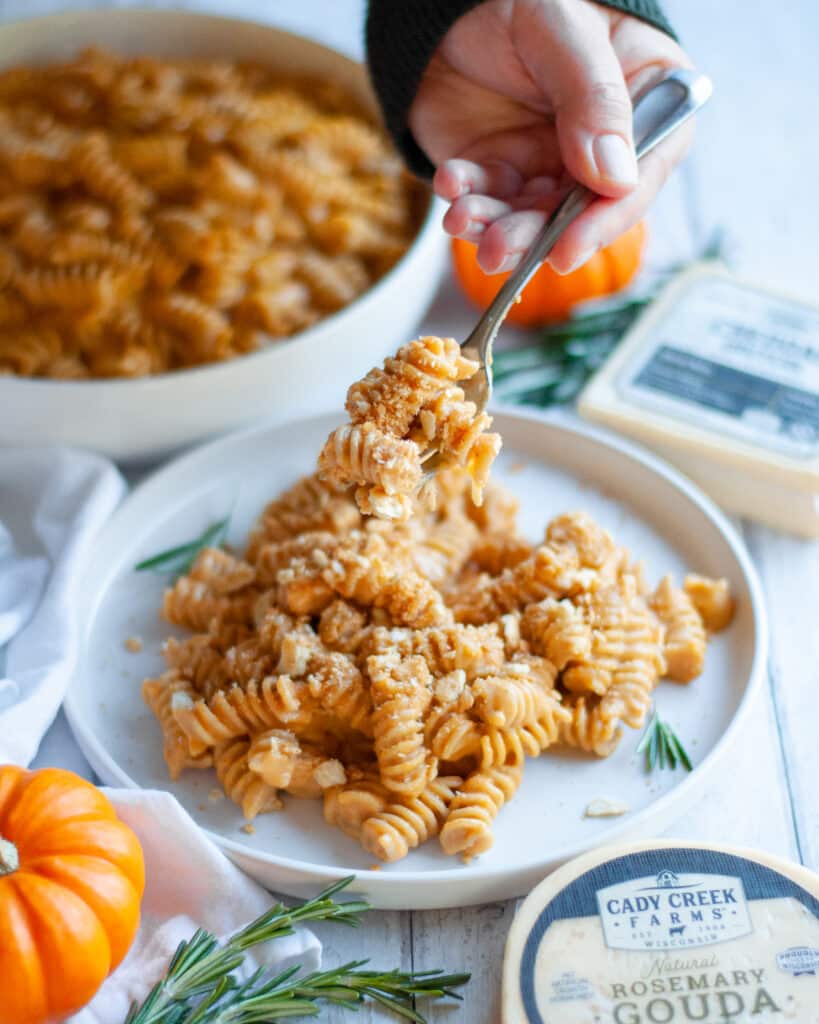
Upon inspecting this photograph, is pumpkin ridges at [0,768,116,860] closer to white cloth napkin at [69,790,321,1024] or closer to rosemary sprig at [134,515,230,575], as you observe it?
white cloth napkin at [69,790,321,1024]

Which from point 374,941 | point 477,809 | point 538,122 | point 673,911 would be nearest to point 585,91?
point 538,122

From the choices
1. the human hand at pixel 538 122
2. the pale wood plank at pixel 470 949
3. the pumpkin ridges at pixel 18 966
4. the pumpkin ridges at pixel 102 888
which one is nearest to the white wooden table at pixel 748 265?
the pale wood plank at pixel 470 949

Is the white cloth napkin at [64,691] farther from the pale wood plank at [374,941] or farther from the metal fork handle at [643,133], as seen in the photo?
the metal fork handle at [643,133]

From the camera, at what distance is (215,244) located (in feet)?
9.01

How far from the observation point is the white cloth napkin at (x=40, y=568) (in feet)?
7.09

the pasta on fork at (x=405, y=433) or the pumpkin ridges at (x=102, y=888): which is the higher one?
the pasta on fork at (x=405, y=433)

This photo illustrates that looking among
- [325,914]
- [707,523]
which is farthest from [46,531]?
[707,523]

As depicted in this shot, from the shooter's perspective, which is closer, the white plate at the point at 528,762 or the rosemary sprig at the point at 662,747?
the white plate at the point at 528,762

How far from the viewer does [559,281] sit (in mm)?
3088

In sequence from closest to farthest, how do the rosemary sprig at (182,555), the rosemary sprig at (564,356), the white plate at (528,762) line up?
the white plate at (528,762), the rosemary sprig at (182,555), the rosemary sprig at (564,356)

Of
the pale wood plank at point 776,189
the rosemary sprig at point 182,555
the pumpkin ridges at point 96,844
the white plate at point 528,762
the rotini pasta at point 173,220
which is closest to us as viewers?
the pumpkin ridges at point 96,844

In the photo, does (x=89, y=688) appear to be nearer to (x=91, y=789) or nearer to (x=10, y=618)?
(x=10, y=618)

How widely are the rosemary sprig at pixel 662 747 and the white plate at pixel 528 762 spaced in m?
0.02

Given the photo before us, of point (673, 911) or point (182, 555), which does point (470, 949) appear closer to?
point (673, 911)
